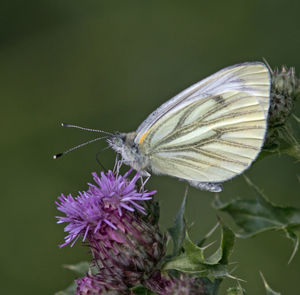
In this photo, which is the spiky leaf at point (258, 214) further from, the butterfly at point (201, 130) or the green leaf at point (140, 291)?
the green leaf at point (140, 291)

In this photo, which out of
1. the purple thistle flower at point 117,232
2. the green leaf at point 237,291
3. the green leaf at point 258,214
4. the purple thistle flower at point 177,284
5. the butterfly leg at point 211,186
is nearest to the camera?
the green leaf at point 237,291

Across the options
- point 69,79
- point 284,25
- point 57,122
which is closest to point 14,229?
point 57,122

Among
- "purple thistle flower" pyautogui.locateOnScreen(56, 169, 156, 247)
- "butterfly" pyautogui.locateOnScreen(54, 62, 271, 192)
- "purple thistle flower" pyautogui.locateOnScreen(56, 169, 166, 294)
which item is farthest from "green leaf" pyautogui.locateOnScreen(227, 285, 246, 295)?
"butterfly" pyautogui.locateOnScreen(54, 62, 271, 192)

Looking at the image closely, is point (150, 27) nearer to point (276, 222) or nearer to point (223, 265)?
point (276, 222)

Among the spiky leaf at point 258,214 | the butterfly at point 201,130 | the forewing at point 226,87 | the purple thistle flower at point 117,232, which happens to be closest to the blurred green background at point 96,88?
the spiky leaf at point 258,214

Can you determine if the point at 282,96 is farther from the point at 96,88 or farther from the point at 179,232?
the point at 96,88

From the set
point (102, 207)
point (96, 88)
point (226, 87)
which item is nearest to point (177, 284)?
point (102, 207)
